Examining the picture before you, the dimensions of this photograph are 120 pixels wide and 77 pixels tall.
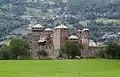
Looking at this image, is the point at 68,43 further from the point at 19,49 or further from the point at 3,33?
the point at 3,33

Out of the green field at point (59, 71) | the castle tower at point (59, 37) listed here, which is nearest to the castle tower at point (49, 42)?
the castle tower at point (59, 37)

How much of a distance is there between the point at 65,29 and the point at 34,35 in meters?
9.41

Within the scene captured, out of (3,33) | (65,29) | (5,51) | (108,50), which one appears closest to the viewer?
(108,50)

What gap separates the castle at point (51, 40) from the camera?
97062mm

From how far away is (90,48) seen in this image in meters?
103

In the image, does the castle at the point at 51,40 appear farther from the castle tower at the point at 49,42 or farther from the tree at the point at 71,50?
the tree at the point at 71,50

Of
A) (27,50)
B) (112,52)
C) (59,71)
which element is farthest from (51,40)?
(59,71)

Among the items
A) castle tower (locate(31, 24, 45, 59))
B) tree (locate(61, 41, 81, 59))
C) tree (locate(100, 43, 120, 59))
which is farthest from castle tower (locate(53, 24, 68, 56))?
tree (locate(100, 43, 120, 59))

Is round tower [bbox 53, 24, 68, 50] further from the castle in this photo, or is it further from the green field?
the green field

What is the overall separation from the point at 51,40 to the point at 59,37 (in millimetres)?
3687

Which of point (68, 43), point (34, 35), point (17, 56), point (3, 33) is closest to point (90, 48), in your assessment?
point (68, 43)

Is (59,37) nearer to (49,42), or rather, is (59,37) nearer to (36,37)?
(49,42)

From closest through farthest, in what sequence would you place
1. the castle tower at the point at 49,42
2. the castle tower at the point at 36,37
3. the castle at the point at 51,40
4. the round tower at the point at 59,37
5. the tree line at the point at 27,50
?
the tree line at the point at 27,50
the castle at the point at 51,40
the castle tower at the point at 49,42
the castle tower at the point at 36,37
the round tower at the point at 59,37

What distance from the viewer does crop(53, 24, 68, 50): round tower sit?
99.3m
